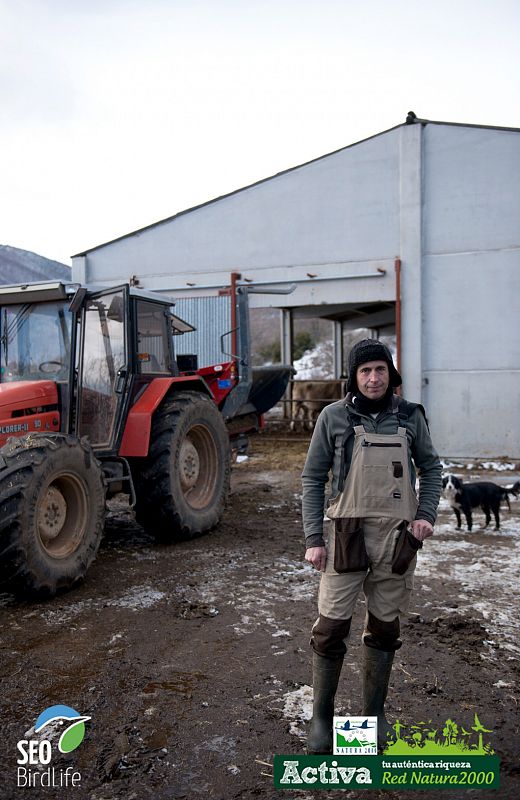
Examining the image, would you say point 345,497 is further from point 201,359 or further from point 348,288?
point 348,288

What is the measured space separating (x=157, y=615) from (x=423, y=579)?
201cm

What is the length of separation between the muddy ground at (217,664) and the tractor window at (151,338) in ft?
5.53

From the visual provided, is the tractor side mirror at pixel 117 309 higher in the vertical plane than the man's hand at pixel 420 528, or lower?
higher

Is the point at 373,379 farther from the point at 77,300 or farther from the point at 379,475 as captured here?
the point at 77,300

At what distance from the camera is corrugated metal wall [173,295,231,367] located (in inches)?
440

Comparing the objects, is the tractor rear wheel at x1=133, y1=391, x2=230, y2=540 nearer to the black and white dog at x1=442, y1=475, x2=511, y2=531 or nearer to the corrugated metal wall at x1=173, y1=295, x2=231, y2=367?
the black and white dog at x1=442, y1=475, x2=511, y2=531

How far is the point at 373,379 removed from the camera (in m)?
2.78

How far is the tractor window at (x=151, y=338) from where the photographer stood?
5.95 meters

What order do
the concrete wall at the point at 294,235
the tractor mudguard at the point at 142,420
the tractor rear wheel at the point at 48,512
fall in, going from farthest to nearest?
the concrete wall at the point at 294,235 → the tractor mudguard at the point at 142,420 → the tractor rear wheel at the point at 48,512

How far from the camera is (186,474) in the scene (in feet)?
20.5

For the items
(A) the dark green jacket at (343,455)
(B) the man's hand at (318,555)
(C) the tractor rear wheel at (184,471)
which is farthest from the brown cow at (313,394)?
(B) the man's hand at (318,555)

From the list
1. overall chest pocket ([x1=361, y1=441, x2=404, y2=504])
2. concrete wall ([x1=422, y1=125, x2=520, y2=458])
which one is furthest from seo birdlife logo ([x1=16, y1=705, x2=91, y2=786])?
concrete wall ([x1=422, y1=125, x2=520, y2=458])

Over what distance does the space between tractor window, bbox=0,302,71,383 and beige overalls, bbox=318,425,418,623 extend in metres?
3.31

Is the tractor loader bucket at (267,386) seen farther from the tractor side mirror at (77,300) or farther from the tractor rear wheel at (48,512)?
the tractor rear wheel at (48,512)
